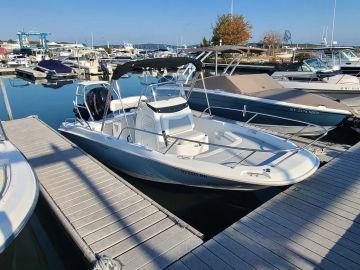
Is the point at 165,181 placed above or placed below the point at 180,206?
above

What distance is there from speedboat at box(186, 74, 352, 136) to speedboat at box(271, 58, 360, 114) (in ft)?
4.58

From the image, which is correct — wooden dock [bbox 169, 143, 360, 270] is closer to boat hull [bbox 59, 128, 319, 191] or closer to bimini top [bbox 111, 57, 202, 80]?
boat hull [bbox 59, 128, 319, 191]

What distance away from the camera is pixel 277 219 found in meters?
4.14

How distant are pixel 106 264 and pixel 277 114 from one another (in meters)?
6.79

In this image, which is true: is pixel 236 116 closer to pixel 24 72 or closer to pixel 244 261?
pixel 244 261

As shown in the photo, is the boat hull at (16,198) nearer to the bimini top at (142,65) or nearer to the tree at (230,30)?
the bimini top at (142,65)

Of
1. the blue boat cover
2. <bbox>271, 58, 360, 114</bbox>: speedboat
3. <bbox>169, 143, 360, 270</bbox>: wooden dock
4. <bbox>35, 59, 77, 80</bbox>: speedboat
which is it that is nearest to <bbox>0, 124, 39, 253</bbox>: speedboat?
<bbox>169, 143, 360, 270</bbox>: wooden dock

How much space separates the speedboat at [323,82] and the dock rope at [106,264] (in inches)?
329

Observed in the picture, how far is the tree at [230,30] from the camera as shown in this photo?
36062mm

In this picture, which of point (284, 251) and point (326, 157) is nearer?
point (284, 251)

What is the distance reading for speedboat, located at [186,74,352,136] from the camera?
26.8 feet

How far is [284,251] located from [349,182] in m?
2.49

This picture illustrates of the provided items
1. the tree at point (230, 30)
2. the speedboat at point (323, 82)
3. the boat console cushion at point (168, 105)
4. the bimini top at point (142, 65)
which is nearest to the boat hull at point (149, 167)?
the boat console cushion at point (168, 105)

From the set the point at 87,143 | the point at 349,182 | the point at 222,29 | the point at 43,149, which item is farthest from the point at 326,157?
the point at 222,29
